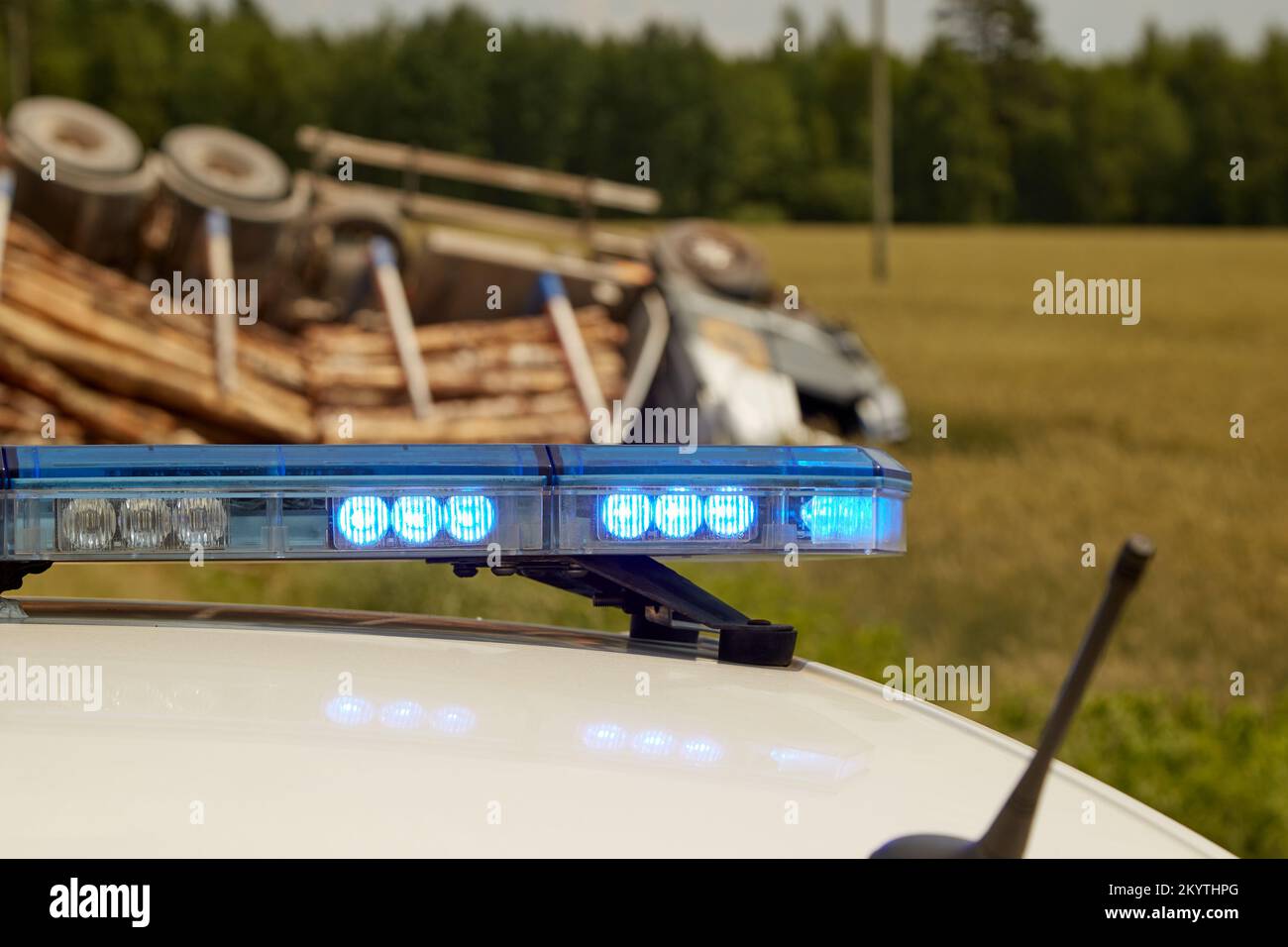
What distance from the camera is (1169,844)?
1.50 metres

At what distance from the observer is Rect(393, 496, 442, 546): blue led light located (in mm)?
1813

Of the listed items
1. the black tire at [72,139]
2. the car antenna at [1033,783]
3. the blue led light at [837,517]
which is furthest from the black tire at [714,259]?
the car antenna at [1033,783]

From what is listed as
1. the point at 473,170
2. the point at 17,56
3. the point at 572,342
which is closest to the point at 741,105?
the point at 17,56

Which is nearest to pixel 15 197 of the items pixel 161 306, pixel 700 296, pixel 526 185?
pixel 161 306

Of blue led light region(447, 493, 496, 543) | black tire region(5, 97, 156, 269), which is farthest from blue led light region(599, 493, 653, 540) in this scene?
black tire region(5, 97, 156, 269)

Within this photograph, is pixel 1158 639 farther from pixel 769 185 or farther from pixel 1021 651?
pixel 769 185

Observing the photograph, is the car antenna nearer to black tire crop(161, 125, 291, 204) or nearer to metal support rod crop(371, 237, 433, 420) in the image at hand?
metal support rod crop(371, 237, 433, 420)

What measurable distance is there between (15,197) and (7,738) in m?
12.7

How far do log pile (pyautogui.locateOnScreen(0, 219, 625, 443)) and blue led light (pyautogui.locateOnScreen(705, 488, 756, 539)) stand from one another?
31.9ft

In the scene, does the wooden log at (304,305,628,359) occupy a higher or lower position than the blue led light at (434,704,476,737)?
higher

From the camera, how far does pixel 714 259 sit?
14766mm

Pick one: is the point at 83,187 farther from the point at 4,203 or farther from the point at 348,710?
the point at 348,710

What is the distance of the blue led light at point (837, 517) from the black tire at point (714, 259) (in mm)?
12547

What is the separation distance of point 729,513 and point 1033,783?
2.20 feet
